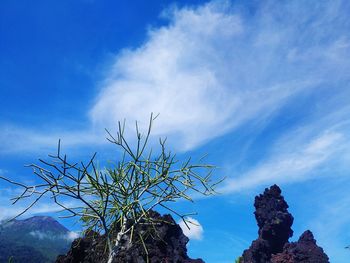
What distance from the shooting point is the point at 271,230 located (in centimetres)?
4325

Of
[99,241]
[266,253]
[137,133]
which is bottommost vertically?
[137,133]

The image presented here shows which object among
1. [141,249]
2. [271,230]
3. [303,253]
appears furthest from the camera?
[271,230]

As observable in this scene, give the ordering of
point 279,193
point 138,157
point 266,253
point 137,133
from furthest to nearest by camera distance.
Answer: point 279,193
point 266,253
point 138,157
point 137,133

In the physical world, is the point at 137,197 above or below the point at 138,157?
below

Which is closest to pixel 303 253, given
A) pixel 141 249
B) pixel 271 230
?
pixel 271 230

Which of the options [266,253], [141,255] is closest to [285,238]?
[266,253]

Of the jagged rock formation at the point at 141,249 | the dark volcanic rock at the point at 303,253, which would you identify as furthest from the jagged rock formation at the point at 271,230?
the jagged rock formation at the point at 141,249

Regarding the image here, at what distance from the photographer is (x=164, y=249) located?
1741 cm

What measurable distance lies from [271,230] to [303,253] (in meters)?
7.28

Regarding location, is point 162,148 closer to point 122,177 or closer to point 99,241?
point 122,177

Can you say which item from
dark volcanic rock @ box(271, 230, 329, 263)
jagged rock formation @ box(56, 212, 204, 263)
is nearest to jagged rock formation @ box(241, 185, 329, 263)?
dark volcanic rock @ box(271, 230, 329, 263)

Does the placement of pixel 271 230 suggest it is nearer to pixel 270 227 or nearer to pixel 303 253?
pixel 270 227

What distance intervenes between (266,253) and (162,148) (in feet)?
132

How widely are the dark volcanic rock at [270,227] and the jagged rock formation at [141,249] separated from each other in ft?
81.6
